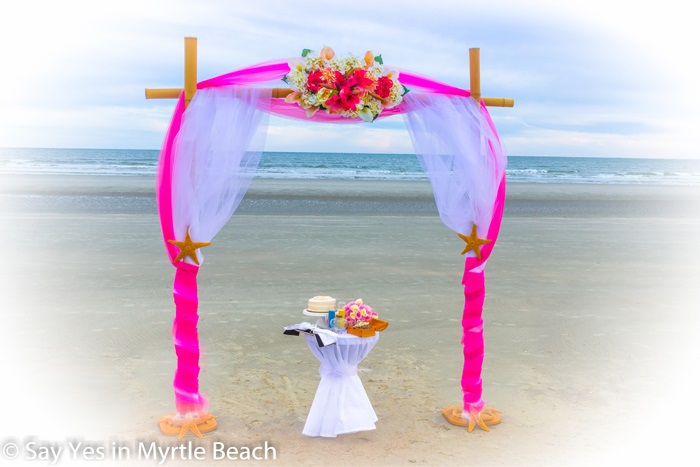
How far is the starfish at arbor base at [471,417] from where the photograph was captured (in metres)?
6.12

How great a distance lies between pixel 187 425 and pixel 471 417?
2.42 meters

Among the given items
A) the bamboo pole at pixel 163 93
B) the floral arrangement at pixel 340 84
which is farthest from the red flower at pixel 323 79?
the bamboo pole at pixel 163 93

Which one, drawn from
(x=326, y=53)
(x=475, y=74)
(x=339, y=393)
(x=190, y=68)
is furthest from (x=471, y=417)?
(x=190, y=68)

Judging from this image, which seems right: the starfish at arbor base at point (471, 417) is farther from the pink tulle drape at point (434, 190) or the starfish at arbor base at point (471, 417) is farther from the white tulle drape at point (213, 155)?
the white tulle drape at point (213, 155)

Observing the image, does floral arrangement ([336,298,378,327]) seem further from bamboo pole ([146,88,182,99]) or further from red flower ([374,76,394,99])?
bamboo pole ([146,88,182,99])

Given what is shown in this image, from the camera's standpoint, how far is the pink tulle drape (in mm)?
5957

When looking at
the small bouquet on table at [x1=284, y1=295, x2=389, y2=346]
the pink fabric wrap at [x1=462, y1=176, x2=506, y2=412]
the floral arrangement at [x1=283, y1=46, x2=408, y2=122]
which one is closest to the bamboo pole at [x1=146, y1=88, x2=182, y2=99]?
the floral arrangement at [x1=283, y1=46, x2=408, y2=122]

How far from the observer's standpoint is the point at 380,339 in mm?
8555

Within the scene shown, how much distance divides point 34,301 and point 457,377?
623 cm

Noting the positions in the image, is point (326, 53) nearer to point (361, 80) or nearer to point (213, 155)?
point (361, 80)

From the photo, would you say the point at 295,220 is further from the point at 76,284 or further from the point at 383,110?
the point at 383,110

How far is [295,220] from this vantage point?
1883cm

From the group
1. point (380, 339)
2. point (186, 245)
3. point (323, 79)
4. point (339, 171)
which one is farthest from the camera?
point (339, 171)

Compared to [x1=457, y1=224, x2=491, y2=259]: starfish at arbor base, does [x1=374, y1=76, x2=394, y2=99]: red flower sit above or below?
above
